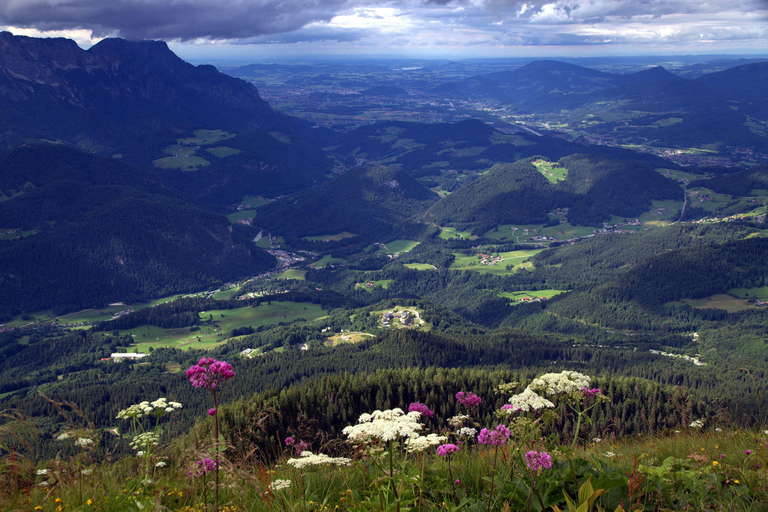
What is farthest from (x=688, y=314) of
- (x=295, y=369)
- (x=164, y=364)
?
(x=164, y=364)

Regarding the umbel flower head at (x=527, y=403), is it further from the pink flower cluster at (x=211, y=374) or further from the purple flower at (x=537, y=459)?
the pink flower cluster at (x=211, y=374)

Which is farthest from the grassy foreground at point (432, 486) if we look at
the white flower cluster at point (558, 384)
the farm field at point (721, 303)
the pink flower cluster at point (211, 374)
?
the farm field at point (721, 303)

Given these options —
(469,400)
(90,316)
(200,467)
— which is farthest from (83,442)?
(90,316)

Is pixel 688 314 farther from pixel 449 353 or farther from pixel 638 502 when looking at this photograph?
pixel 638 502

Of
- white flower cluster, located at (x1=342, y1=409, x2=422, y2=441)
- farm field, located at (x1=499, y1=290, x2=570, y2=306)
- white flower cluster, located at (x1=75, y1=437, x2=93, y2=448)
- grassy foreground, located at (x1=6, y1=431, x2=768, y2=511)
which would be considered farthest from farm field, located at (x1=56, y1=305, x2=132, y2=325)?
white flower cluster, located at (x1=342, y1=409, x2=422, y2=441)

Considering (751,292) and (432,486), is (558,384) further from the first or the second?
(751,292)
